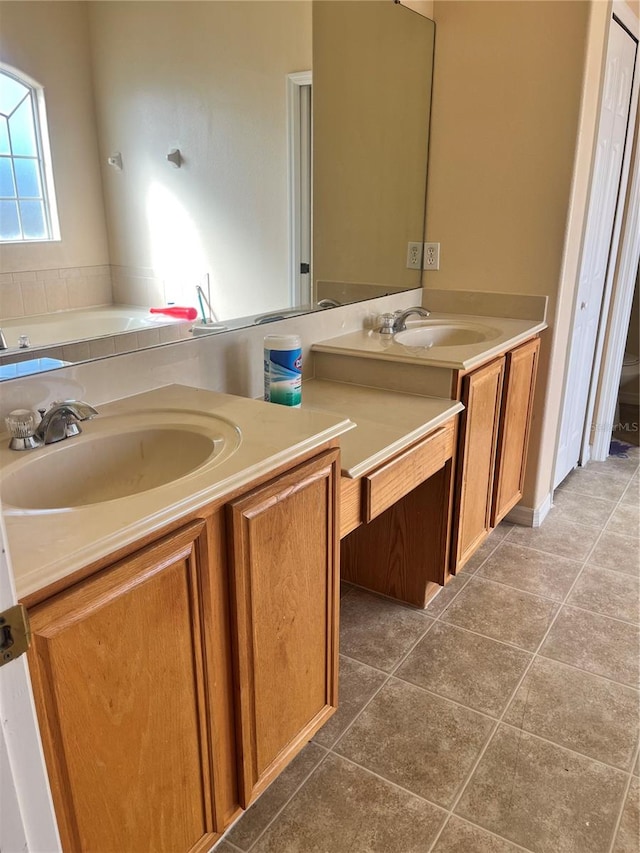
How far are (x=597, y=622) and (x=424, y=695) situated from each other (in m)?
0.72

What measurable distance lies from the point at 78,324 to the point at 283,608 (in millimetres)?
715

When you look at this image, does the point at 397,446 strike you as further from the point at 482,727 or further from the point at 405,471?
the point at 482,727

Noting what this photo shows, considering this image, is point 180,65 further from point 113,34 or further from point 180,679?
point 180,679

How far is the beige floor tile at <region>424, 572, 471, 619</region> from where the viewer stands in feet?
7.32

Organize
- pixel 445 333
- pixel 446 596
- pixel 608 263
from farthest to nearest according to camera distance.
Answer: pixel 608 263 → pixel 445 333 → pixel 446 596

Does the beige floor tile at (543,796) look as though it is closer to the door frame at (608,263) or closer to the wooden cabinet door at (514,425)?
the wooden cabinet door at (514,425)

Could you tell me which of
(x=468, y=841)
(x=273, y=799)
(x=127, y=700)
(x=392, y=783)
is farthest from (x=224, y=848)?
(x=127, y=700)

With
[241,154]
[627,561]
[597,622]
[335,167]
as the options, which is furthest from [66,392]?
[627,561]

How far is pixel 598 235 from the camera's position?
2.84 m

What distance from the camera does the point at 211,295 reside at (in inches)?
64.3

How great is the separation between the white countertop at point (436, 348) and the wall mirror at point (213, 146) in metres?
0.15

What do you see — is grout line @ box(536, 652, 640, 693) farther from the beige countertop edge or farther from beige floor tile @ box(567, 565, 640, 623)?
the beige countertop edge

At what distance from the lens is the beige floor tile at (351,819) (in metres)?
1.41

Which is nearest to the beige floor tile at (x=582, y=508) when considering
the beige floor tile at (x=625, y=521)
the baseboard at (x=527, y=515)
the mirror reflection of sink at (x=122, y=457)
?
the beige floor tile at (x=625, y=521)
